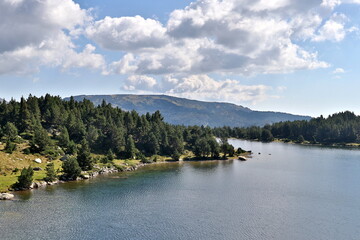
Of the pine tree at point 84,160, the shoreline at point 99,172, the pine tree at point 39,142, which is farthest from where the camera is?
the pine tree at point 39,142

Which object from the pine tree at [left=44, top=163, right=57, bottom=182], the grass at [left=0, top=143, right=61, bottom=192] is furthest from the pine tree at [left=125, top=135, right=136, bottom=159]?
the pine tree at [left=44, top=163, right=57, bottom=182]

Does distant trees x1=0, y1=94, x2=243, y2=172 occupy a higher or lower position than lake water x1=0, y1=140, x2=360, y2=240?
higher

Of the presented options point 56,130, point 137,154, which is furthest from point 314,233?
point 56,130

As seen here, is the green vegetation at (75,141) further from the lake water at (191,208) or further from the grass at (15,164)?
the lake water at (191,208)

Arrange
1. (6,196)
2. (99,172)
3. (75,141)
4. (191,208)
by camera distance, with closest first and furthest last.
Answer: (191,208) → (6,196) → (99,172) → (75,141)

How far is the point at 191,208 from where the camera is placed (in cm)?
7956

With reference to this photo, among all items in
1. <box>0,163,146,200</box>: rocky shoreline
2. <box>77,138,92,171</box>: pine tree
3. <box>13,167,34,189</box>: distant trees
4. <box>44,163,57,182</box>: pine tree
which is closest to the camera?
<box>0,163,146,200</box>: rocky shoreline

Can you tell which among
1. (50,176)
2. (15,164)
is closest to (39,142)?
(15,164)

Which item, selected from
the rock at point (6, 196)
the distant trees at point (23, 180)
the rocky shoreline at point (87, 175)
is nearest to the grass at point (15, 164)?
the distant trees at point (23, 180)

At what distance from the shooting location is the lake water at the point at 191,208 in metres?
62.7

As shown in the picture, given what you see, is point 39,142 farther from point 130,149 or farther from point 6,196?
point 6,196

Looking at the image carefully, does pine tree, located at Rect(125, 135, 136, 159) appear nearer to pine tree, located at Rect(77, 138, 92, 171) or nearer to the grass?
pine tree, located at Rect(77, 138, 92, 171)

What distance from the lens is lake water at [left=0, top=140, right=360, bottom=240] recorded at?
206ft

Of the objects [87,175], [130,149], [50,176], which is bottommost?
[87,175]
